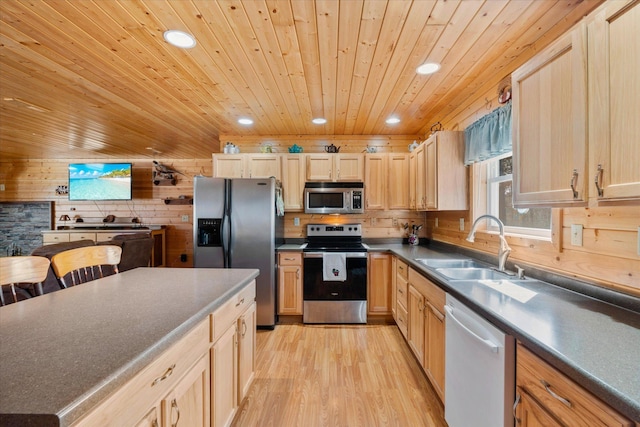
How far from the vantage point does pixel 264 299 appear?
10.9 ft

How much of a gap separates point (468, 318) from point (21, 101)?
14.7 feet

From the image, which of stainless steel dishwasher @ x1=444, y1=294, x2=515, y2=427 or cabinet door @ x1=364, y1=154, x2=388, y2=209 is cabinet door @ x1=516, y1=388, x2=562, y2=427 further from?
cabinet door @ x1=364, y1=154, x2=388, y2=209

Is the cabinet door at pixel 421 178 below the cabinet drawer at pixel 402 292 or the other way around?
the other way around

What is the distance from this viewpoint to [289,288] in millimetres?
3438

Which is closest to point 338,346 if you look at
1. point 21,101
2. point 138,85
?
point 138,85

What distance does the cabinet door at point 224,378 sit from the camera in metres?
1.40

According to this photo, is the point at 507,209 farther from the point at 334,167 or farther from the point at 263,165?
the point at 263,165

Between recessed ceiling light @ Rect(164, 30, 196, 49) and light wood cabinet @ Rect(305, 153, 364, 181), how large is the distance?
1.99m

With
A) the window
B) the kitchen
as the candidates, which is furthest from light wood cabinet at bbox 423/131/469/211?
the window

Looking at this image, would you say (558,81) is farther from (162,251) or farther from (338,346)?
(162,251)

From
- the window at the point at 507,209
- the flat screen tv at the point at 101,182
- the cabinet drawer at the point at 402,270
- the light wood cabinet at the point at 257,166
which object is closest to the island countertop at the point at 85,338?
the cabinet drawer at the point at 402,270

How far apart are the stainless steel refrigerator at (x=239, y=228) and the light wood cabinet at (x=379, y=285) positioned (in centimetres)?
116

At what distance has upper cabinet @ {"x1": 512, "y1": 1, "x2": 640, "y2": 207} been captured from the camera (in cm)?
96

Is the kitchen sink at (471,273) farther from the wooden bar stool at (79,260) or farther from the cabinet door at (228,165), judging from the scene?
the cabinet door at (228,165)
